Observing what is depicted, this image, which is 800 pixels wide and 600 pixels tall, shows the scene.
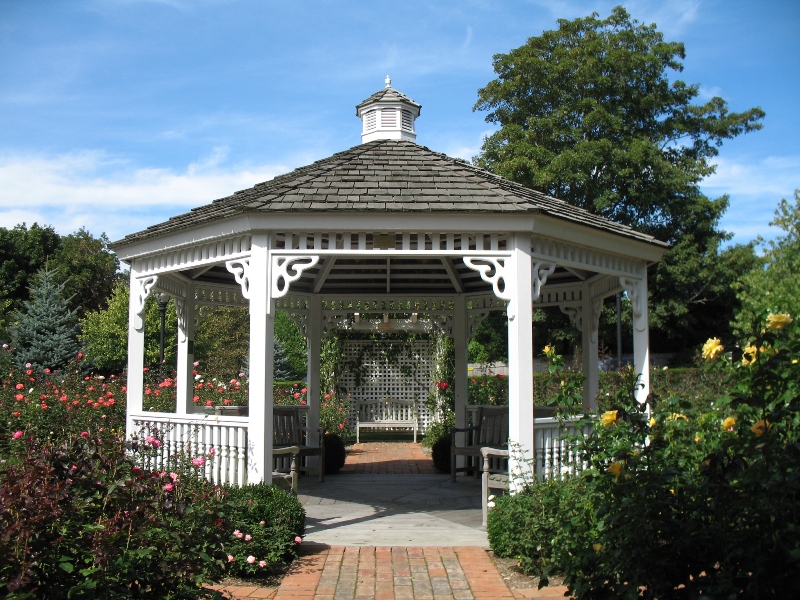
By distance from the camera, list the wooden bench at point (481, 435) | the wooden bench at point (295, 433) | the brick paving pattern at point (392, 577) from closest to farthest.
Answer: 1. the brick paving pattern at point (392, 577)
2. the wooden bench at point (481, 435)
3. the wooden bench at point (295, 433)

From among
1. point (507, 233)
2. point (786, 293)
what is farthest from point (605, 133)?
point (507, 233)

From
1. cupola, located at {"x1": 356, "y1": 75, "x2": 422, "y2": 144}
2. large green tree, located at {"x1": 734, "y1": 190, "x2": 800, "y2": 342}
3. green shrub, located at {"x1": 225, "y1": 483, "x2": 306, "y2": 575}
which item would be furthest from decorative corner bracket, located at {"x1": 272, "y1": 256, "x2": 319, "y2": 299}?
large green tree, located at {"x1": 734, "y1": 190, "x2": 800, "y2": 342}

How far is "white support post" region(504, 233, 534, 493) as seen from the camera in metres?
6.94

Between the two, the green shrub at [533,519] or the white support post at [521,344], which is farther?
the white support post at [521,344]

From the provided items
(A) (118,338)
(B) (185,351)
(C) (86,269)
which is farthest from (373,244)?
(C) (86,269)

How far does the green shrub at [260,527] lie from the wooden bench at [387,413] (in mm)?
11300

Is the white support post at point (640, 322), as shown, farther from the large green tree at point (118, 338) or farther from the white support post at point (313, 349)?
the large green tree at point (118, 338)

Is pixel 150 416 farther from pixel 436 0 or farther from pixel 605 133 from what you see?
pixel 605 133

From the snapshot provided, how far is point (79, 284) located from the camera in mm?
36750

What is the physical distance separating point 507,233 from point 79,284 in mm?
33811

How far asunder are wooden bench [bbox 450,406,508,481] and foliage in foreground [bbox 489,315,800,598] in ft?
20.3

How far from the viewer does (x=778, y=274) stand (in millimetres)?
26625

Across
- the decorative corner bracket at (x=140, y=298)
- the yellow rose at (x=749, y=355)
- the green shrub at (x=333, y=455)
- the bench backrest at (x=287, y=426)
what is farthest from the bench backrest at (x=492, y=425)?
the yellow rose at (x=749, y=355)

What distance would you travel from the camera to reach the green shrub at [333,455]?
1134cm
